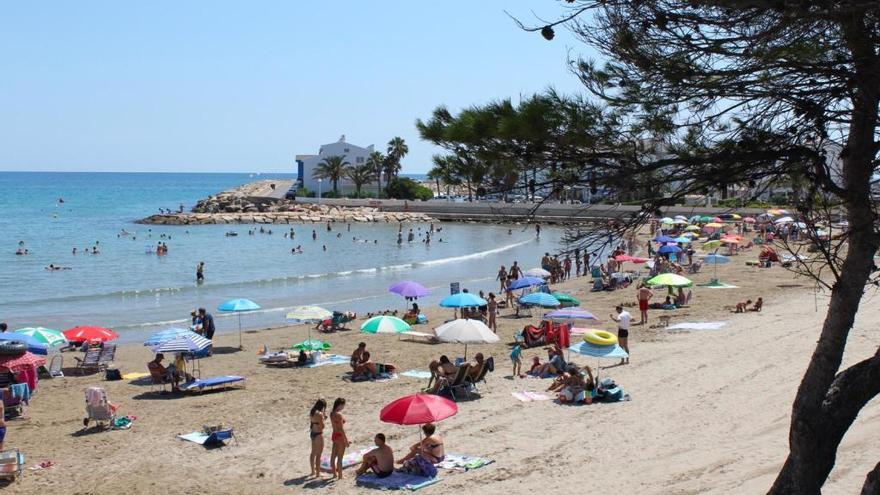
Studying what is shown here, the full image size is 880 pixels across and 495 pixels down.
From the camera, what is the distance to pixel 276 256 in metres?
50.4

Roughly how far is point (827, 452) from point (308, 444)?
313 inches

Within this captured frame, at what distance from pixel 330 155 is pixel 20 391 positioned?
82126mm

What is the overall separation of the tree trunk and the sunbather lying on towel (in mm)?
5378

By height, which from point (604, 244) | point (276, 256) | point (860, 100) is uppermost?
point (860, 100)

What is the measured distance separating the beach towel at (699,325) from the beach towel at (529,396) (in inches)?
285

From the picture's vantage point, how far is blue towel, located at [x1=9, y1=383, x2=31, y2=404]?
14609 mm

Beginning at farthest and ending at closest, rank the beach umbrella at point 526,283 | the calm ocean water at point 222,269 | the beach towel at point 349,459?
the calm ocean water at point 222,269 → the beach umbrella at point 526,283 → the beach towel at point 349,459

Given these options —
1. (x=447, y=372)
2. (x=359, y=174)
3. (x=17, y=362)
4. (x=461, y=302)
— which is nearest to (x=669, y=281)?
(x=461, y=302)

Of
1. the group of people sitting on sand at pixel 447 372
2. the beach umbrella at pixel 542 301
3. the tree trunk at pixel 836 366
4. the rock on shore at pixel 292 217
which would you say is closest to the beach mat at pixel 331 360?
the group of people sitting on sand at pixel 447 372

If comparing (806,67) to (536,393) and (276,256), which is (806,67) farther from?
(276,256)

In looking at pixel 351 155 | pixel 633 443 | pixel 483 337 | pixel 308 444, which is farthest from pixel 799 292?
pixel 351 155

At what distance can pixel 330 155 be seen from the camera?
314ft

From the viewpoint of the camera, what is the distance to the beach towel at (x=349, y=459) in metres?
11.5

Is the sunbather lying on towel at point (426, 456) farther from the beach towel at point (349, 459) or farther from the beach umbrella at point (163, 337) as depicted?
the beach umbrella at point (163, 337)
